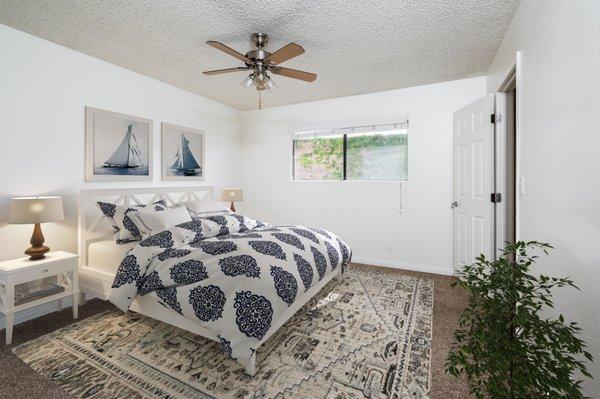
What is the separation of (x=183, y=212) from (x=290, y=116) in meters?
2.67

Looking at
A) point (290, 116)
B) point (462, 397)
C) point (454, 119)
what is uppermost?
point (290, 116)

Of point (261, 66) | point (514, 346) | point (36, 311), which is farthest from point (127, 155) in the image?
point (514, 346)

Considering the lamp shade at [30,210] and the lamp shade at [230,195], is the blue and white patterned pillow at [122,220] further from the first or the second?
the lamp shade at [230,195]

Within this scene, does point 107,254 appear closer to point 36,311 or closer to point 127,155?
point 36,311

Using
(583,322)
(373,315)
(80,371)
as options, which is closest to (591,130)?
(583,322)

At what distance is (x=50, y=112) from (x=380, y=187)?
13.1 feet

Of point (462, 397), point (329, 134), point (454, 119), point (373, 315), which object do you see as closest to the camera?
point (462, 397)

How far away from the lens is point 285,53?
2246 mm

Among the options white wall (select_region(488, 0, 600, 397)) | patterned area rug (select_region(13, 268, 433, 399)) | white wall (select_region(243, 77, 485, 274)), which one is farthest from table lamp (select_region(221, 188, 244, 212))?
white wall (select_region(488, 0, 600, 397))

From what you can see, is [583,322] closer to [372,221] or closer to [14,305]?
[372,221]

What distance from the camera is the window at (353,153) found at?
166 inches

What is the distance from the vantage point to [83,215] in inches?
116

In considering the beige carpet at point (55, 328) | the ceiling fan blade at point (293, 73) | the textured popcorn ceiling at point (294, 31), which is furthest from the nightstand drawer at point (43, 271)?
the ceiling fan blade at point (293, 73)

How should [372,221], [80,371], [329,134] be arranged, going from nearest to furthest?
[80,371], [372,221], [329,134]
